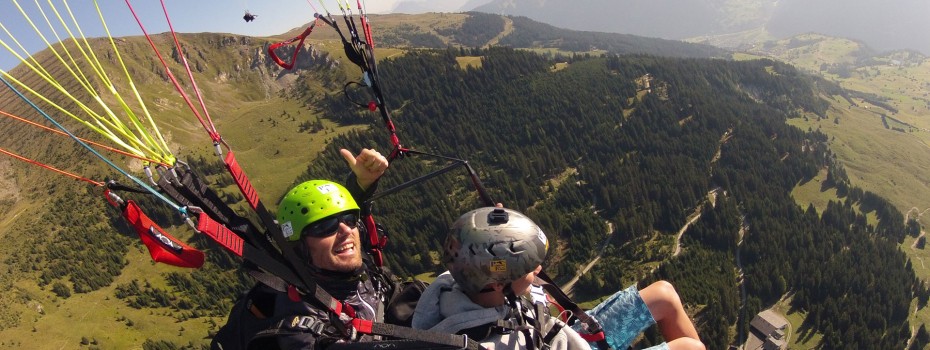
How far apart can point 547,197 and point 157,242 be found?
11637cm

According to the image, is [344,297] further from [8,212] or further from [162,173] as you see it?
[8,212]

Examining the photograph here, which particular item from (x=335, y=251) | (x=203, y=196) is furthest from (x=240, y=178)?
(x=335, y=251)

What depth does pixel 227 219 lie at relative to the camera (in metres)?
6.05

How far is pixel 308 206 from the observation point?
720 cm

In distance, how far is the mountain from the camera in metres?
82.0

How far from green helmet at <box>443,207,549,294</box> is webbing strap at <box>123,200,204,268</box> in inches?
125

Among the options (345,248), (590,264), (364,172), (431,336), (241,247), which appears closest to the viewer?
(241,247)

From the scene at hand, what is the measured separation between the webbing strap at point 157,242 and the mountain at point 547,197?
222 feet

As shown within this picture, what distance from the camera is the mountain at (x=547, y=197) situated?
82000mm

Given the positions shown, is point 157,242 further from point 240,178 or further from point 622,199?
point 622,199

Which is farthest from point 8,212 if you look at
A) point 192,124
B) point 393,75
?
point 393,75

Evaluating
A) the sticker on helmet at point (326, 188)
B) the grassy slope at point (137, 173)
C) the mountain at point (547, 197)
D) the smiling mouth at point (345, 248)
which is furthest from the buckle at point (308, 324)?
the grassy slope at point (137, 173)

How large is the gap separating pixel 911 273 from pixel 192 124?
19894cm

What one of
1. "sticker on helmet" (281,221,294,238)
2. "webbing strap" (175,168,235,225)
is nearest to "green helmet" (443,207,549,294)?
"sticker on helmet" (281,221,294,238)
